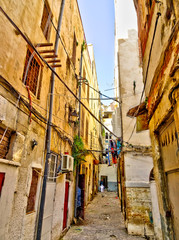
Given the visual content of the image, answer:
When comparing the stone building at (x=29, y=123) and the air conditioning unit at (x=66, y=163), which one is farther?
the air conditioning unit at (x=66, y=163)

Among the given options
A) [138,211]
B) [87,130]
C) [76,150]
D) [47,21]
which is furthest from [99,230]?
[47,21]

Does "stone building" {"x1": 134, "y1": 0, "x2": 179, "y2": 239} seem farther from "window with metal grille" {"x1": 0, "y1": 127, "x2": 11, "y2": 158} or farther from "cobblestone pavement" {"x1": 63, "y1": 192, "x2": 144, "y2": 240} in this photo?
"cobblestone pavement" {"x1": 63, "y1": 192, "x2": 144, "y2": 240}

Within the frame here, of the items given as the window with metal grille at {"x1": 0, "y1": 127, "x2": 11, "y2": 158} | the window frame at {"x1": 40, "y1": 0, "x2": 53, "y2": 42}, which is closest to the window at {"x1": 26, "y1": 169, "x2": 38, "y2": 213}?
the window with metal grille at {"x1": 0, "y1": 127, "x2": 11, "y2": 158}

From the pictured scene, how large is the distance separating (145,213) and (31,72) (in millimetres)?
7812

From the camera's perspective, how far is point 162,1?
332 centimetres

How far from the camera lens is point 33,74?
A: 17.9ft

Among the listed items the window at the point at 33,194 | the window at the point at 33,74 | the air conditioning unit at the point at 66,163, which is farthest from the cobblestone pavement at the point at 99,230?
the window at the point at 33,74

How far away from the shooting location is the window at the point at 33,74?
5057 mm

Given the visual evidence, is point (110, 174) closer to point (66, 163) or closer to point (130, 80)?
point (130, 80)

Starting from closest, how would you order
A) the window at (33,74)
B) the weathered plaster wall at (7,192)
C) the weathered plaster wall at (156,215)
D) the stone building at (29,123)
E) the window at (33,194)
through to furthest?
the weathered plaster wall at (7,192) < the stone building at (29,123) < the window at (33,194) < the window at (33,74) < the weathered plaster wall at (156,215)

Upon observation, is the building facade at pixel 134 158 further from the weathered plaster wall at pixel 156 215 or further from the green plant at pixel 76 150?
the green plant at pixel 76 150

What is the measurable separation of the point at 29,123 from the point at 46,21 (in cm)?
439

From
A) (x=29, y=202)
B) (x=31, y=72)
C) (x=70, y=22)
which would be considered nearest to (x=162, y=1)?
(x=31, y=72)

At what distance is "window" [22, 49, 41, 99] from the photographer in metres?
5.06
